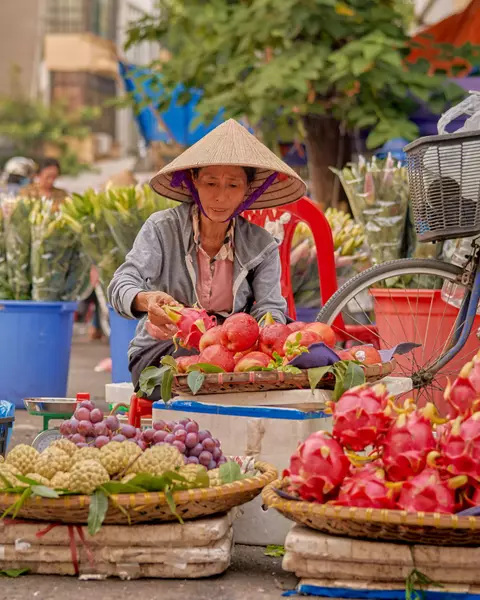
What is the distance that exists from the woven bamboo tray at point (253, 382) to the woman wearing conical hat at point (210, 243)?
0.49 m

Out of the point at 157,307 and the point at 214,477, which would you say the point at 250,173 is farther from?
the point at 214,477

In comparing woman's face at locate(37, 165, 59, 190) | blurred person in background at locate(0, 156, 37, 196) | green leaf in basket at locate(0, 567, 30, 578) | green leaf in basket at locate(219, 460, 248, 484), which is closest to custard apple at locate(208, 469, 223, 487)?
green leaf in basket at locate(219, 460, 248, 484)

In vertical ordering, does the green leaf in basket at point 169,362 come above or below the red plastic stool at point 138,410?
above

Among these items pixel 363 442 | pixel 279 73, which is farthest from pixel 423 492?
pixel 279 73

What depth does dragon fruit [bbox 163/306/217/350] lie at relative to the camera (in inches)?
158

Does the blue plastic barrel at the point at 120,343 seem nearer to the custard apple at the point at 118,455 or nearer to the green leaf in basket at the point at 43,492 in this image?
the custard apple at the point at 118,455

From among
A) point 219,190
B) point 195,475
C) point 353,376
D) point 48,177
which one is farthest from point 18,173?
point 195,475

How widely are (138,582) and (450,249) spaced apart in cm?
287

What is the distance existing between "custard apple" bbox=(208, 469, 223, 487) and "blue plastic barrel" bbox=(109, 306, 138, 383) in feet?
10.6

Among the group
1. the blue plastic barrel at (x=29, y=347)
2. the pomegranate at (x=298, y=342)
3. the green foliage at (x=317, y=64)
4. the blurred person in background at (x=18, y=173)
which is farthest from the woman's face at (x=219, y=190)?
the blurred person in background at (x=18, y=173)

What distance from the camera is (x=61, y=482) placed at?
3129 millimetres

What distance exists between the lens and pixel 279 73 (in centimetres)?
916

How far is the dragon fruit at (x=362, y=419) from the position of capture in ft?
10.1

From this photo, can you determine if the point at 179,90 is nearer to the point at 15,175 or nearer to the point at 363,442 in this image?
the point at 15,175
